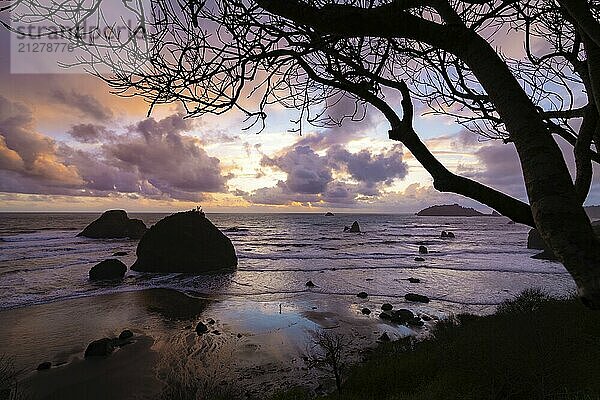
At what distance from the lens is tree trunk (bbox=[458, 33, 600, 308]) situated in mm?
1464

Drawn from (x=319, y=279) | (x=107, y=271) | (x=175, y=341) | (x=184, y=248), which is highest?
(x=184, y=248)

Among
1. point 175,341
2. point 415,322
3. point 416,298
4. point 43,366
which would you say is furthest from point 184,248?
point 415,322

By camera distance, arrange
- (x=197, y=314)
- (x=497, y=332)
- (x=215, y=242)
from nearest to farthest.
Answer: (x=497, y=332), (x=197, y=314), (x=215, y=242)

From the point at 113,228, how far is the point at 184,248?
1548 inches

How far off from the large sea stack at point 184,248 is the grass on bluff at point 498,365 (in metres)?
20.1

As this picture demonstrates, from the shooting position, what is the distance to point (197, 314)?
1611 centimetres

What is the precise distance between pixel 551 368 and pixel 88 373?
1167 centimetres

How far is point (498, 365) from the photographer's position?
678 cm

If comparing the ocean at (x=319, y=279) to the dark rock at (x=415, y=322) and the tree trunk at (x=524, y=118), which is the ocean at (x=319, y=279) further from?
the tree trunk at (x=524, y=118)

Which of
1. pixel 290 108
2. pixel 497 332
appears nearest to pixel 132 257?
pixel 497 332

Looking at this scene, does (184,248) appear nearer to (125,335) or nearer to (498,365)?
(125,335)

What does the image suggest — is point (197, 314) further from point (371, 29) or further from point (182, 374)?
point (371, 29)

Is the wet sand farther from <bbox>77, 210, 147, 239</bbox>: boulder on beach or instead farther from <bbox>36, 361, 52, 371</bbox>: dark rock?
<bbox>77, 210, 147, 239</bbox>: boulder on beach

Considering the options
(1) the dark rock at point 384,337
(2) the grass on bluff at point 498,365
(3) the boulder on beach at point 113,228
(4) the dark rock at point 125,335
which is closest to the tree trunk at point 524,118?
(2) the grass on bluff at point 498,365
